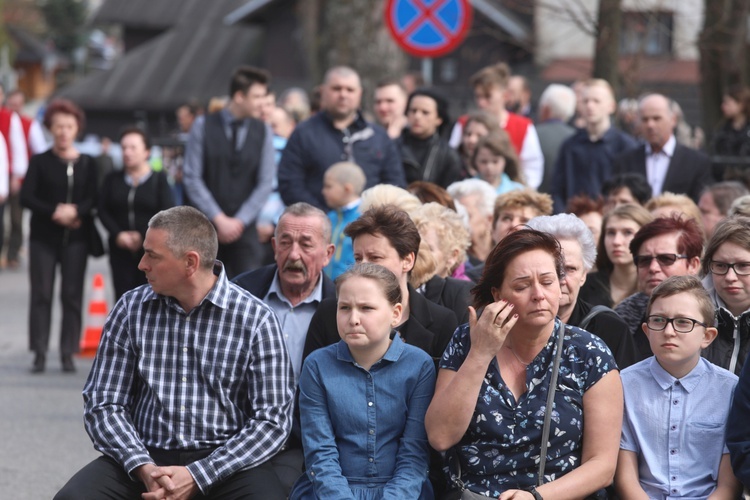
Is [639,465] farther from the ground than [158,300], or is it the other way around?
[158,300]

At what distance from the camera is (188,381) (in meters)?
5.58

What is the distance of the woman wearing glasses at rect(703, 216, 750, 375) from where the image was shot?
5711 mm

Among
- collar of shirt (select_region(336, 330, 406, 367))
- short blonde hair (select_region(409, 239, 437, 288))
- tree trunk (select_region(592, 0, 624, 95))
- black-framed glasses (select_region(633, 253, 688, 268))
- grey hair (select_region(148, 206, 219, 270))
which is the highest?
tree trunk (select_region(592, 0, 624, 95))

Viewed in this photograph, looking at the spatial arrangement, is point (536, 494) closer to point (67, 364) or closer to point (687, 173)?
point (687, 173)

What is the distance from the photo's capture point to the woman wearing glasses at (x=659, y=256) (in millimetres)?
6379

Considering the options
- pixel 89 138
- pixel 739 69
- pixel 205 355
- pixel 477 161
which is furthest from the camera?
pixel 89 138

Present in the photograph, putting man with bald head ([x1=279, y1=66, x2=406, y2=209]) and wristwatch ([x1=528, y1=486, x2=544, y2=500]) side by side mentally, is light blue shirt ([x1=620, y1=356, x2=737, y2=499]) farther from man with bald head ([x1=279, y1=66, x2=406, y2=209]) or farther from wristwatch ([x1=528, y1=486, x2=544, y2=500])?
man with bald head ([x1=279, y1=66, x2=406, y2=209])

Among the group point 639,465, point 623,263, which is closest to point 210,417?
point 639,465

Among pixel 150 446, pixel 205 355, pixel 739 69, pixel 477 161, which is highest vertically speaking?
pixel 739 69

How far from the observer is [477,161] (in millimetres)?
10211

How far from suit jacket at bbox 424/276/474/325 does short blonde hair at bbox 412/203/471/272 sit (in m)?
0.40

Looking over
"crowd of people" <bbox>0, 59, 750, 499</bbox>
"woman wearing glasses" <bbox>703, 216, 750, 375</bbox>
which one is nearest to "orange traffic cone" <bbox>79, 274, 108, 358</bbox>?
"crowd of people" <bbox>0, 59, 750, 499</bbox>

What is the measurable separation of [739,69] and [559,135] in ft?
19.7

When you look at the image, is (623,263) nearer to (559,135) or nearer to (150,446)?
(150,446)
